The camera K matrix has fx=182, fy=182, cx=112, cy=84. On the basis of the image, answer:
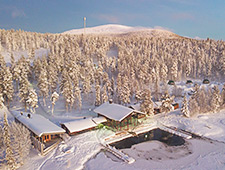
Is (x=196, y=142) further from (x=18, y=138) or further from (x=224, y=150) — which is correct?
(x=18, y=138)

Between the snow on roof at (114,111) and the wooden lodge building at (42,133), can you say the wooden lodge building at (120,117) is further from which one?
the wooden lodge building at (42,133)

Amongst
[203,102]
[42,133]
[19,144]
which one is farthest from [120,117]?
[203,102]

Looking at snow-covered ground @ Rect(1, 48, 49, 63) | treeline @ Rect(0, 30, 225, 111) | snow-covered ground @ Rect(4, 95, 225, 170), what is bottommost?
snow-covered ground @ Rect(4, 95, 225, 170)

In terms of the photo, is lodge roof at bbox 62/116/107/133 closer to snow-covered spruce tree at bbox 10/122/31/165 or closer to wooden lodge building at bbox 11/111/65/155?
wooden lodge building at bbox 11/111/65/155

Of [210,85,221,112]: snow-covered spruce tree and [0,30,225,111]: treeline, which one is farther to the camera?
[0,30,225,111]: treeline

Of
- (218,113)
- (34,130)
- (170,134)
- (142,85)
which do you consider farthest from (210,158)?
(142,85)

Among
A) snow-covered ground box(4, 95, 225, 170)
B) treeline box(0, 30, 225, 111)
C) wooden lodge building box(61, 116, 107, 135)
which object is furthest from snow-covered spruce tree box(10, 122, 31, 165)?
treeline box(0, 30, 225, 111)

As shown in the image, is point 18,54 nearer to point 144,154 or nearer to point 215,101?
point 144,154

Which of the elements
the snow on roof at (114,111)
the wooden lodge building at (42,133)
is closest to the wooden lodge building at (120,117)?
the snow on roof at (114,111)

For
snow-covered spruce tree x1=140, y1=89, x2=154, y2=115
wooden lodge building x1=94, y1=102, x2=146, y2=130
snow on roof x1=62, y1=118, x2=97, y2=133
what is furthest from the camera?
snow-covered spruce tree x1=140, y1=89, x2=154, y2=115
